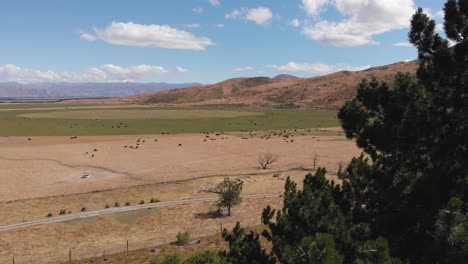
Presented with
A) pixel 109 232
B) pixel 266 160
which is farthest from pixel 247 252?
pixel 266 160

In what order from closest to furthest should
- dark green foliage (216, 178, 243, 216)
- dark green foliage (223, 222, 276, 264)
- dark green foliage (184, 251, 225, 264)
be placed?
dark green foliage (223, 222, 276, 264) → dark green foliage (184, 251, 225, 264) → dark green foliage (216, 178, 243, 216)

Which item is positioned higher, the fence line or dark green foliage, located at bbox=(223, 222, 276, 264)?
dark green foliage, located at bbox=(223, 222, 276, 264)

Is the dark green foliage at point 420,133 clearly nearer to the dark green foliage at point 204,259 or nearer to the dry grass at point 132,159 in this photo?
the dark green foliage at point 204,259

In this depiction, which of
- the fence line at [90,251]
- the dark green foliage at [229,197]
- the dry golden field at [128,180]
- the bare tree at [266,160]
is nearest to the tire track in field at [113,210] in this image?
the dry golden field at [128,180]

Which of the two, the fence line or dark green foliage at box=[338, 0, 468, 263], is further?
the fence line

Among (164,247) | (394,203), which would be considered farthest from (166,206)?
(394,203)

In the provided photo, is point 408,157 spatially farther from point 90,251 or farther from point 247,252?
point 90,251

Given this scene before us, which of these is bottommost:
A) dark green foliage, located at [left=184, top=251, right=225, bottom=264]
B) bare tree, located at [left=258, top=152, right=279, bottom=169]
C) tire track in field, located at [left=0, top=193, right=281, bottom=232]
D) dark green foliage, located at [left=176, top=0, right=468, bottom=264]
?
tire track in field, located at [left=0, top=193, right=281, bottom=232]

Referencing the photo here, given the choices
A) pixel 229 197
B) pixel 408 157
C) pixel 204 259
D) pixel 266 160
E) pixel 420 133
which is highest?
pixel 420 133

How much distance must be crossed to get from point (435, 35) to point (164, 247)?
69.8ft

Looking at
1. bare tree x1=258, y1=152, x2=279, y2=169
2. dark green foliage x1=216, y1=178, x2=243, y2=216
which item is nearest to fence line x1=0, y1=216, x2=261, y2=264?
dark green foliage x1=216, y1=178, x2=243, y2=216

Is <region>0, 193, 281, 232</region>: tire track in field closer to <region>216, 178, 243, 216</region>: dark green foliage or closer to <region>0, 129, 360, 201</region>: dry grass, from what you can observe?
<region>216, 178, 243, 216</region>: dark green foliage

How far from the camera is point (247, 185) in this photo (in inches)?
1799

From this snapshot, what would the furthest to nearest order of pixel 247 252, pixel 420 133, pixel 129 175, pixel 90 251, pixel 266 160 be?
pixel 266 160 < pixel 129 175 < pixel 90 251 < pixel 247 252 < pixel 420 133
